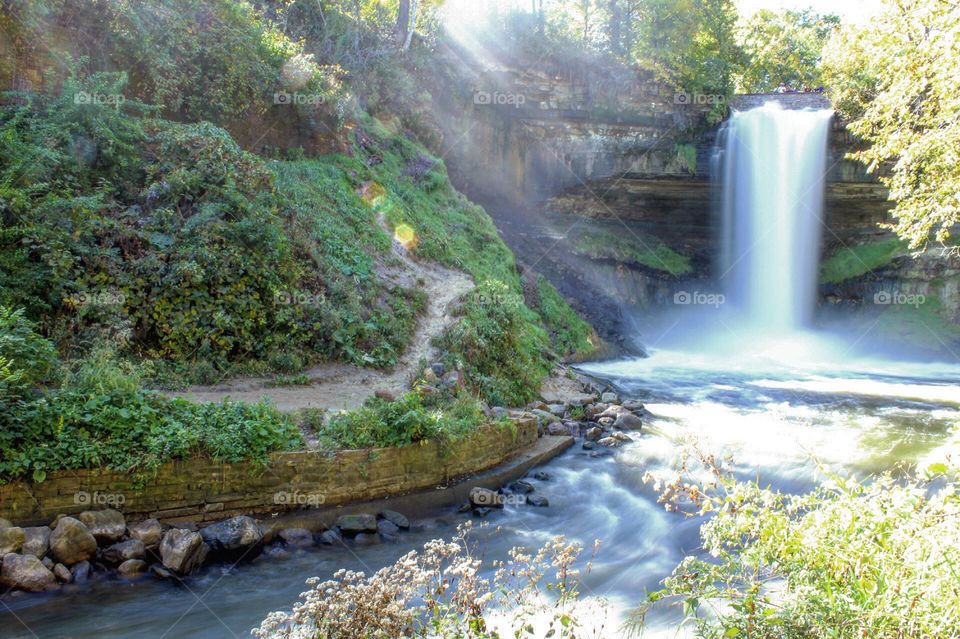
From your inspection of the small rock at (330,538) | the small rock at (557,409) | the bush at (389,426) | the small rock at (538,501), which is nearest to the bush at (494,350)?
the small rock at (557,409)

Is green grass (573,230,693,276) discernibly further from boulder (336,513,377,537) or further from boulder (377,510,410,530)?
boulder (336,513,377,537)

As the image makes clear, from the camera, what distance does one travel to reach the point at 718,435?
Answer: 36.0ft

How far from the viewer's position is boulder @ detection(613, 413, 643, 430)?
1099 centimetres

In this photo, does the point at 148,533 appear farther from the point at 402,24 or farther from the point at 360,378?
the point at 402,24

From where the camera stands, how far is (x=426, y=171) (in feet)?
60.8

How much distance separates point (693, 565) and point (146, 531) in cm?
516

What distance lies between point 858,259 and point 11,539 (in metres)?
26.3

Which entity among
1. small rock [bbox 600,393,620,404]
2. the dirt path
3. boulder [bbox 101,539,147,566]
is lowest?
boulder [bbox 101,539,147,566]

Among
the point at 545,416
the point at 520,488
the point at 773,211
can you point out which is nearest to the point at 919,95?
the point at 545,416

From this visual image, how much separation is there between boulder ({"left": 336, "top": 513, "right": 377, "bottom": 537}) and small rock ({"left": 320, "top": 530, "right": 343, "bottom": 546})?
0.10m

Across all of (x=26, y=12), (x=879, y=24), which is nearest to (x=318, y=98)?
(x=26, y=12)

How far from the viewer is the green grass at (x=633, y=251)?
23.8 m

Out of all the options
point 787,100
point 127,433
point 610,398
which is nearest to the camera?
point 127,433

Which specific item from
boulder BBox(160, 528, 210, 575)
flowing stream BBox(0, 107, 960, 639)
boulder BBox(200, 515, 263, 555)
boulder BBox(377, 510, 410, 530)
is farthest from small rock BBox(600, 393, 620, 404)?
boulder BBox(160, 528, 210, 575)
